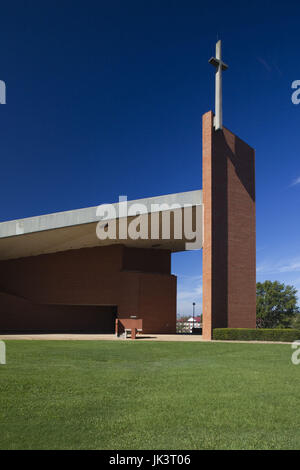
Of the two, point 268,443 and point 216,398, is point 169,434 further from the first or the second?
point 216,398

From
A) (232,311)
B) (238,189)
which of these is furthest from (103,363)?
(238,189)

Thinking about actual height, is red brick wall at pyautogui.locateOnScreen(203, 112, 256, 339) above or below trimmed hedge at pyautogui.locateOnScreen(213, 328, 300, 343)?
above

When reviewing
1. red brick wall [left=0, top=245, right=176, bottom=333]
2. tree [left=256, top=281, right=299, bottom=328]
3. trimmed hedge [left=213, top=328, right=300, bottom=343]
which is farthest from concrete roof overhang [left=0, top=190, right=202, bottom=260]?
tree [left=256, top=281, right=299, bottom=328]

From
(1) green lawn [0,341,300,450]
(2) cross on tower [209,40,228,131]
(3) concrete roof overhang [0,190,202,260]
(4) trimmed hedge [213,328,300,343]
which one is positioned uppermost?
(2) cross on tower [209,40,228,131]

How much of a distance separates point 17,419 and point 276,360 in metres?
7.38

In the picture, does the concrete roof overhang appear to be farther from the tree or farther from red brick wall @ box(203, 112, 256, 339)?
the tree

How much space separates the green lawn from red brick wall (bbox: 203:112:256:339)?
9.96m

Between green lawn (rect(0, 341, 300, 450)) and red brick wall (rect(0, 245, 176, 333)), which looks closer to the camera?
green lawn (rect(0, 341, 300, 450))

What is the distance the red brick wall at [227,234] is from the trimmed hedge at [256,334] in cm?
60

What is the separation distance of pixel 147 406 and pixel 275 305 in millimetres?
49551

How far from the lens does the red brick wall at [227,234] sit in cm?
1842

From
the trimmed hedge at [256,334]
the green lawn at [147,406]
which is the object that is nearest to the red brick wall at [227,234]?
the trimmed hedge at [256,334]

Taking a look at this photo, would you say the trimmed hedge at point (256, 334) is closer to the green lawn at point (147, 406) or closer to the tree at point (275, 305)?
the green lawn at point (147, 406)

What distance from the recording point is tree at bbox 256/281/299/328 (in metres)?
50.6
